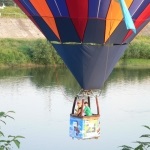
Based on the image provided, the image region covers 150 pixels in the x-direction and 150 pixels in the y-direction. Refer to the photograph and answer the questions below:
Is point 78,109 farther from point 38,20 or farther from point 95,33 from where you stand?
point 38,20

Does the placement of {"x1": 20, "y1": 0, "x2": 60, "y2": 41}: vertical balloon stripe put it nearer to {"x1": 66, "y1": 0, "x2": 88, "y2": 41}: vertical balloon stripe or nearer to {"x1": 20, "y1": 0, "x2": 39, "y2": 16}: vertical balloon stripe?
{"x1": 20, "y1": 0, "x2": 39, "y2": 16}: vertical balloon stripe

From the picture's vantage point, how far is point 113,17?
3.24 meters

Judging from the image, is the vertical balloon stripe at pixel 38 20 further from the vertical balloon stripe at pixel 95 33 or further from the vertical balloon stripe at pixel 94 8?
the vertical balloon stripe at pixel 94 8

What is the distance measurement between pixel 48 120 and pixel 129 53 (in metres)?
8.46

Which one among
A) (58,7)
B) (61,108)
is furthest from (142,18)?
(61,108)

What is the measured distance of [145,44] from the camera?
16141mm

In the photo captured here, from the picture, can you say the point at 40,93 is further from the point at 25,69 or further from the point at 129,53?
the point at 129,53

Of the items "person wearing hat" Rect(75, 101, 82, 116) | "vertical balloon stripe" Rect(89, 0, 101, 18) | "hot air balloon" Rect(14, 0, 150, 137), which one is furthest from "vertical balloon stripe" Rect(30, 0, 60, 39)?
Result: "person wearing hat" Rect(75, 101, 82, 116)

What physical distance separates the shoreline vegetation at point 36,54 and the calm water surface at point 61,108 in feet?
5.69

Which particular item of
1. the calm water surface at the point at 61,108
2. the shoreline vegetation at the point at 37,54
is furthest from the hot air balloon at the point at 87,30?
the shoreline vegetation at the point at 37,54

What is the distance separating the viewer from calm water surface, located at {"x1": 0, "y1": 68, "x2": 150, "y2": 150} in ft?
20.7

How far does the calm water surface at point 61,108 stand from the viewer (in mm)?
6324

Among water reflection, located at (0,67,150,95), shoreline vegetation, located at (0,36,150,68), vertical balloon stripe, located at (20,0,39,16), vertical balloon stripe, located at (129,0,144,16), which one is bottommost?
vertical balloon stripe, located at (129,0,144,16)

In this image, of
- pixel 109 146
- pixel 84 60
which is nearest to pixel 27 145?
pixel 109 146
